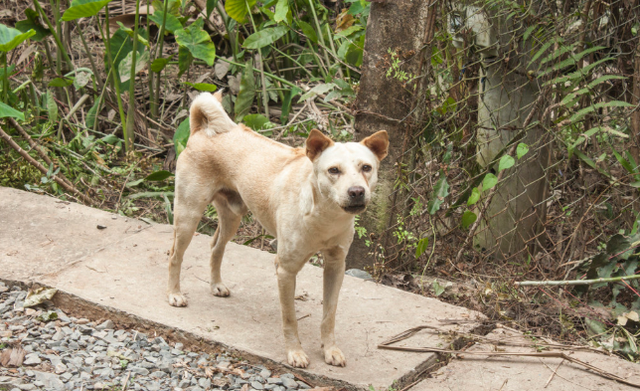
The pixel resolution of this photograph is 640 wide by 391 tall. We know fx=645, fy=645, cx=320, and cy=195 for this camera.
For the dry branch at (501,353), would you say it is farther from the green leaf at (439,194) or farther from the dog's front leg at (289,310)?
the green leaf at (439,194)

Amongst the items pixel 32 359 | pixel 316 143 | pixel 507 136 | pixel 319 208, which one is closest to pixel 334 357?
pixel 319 208

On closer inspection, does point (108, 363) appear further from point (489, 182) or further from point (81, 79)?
point (81, 79)

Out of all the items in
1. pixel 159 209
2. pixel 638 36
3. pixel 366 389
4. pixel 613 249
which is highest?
pixel 638 36

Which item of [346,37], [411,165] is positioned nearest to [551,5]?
[411,165]

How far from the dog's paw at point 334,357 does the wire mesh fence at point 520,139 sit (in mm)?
1244

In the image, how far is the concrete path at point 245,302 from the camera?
11.5 feet

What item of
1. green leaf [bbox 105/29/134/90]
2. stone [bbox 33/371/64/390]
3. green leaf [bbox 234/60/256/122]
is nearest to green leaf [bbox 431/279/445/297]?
stone [bbox 33/371/64/390]

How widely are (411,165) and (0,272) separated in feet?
9.59

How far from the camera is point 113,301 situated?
398 centimetres

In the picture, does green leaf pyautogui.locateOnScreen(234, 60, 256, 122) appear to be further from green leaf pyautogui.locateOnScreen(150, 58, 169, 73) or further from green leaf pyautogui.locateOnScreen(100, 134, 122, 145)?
green leaf pyautogui.locateOnScreen(100, 134, 122, 145)

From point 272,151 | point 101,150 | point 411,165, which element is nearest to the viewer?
point 272,151

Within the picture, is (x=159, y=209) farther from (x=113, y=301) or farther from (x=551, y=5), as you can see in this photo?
(x=551, y=5)

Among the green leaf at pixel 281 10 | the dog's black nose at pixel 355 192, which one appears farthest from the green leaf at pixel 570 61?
the green leaf at pixel 281 10

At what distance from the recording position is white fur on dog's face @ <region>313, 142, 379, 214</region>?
3.02m
